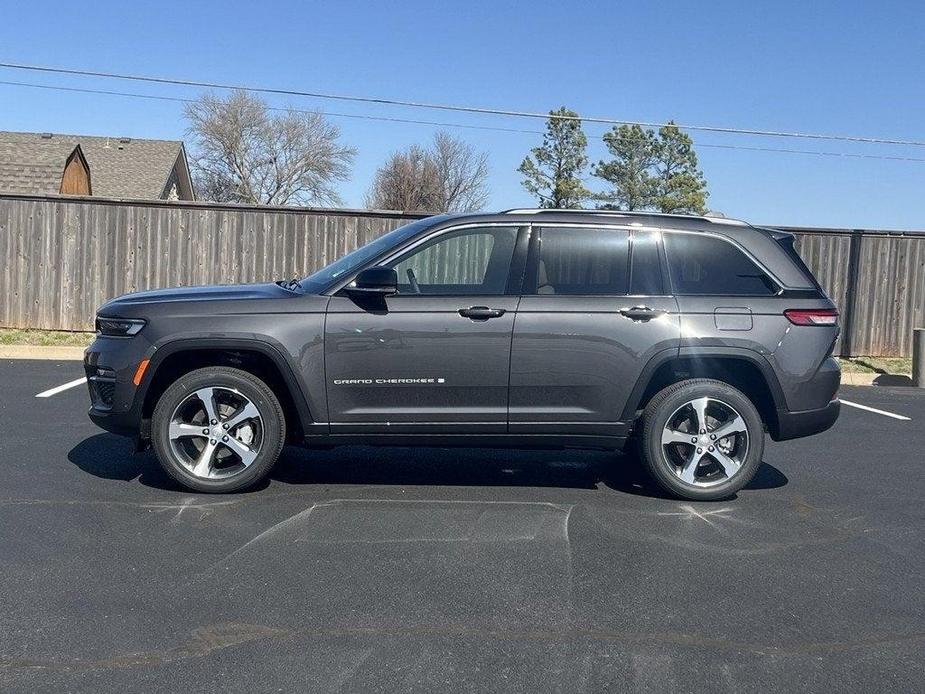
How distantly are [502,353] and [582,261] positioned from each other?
0.86m

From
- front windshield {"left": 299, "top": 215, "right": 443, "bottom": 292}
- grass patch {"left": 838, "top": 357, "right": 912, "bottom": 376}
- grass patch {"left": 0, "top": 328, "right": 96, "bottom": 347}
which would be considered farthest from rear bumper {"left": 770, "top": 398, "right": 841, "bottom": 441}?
grass patch {"left": 0, "top": 328, "right": 96, "bottom": 347}

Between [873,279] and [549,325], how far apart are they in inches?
438

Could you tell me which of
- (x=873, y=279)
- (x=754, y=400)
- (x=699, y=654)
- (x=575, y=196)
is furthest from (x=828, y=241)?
(x=575, y=196)

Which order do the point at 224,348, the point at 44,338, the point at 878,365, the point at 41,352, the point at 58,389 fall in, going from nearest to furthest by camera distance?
the point at 224,348, the point at 58,389, the point at 41,352, the point at 44,338, the point at 878,365

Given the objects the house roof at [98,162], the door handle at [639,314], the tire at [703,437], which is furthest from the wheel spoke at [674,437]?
the house roof at [98,162]

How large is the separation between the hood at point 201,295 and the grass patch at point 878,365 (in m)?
10.2

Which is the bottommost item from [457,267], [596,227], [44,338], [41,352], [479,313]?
[41,352]

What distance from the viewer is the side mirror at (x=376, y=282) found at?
5.91 m

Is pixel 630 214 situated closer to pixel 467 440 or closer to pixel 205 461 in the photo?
pixel 467 440

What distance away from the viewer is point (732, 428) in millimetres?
6277

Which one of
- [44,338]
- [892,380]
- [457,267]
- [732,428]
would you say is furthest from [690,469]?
[44,338]

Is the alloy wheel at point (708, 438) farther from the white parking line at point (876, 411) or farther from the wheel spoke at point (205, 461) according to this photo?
the white parking line at point (876, 411)

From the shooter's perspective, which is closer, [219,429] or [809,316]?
[219,429]

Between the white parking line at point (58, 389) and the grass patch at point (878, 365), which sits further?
the grass patch at point (878, 365)
